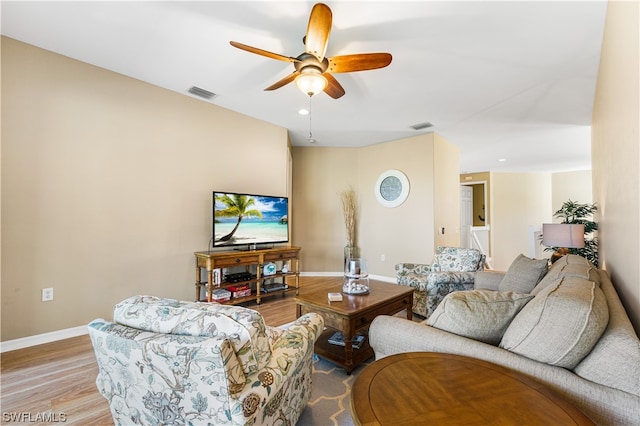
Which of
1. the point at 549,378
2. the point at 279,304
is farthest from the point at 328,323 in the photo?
the point at 279,304

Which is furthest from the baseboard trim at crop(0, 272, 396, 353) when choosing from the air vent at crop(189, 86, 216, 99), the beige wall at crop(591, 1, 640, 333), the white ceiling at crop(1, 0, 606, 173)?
the beige wall at crop(591, 1, 640, 333)

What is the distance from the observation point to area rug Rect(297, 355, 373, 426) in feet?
5.16

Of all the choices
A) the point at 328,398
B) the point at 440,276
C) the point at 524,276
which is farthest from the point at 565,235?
the point at 328,398

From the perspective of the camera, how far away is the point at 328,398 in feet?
5.81

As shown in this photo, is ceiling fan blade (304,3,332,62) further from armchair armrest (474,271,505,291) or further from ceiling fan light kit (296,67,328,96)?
armchair armrest (474,271,505,291)

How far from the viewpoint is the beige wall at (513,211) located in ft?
26.4

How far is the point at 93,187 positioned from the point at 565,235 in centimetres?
496

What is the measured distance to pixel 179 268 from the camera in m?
3.29

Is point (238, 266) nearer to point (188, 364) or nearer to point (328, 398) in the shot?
point (328, 398)

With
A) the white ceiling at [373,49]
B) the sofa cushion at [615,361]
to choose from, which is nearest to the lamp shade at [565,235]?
the white ceiling at [373,49]

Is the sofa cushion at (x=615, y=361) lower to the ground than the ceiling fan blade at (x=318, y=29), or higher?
lower

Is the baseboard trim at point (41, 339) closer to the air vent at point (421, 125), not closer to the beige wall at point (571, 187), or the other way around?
the air vent at point (421, 125)

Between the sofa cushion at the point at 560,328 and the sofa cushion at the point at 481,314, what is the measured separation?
9 centimetres

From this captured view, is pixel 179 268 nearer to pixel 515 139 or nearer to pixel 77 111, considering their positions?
pixel 77 111
